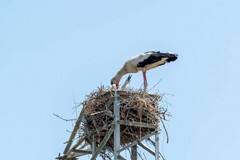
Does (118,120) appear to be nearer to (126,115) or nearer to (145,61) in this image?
(126,115)

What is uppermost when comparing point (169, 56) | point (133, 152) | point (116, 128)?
point (169, 56)

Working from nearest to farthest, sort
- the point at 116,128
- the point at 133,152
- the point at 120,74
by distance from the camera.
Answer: the point at 116,128 → the point at 133,152 → the point at 120,74

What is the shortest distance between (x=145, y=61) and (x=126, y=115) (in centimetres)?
282

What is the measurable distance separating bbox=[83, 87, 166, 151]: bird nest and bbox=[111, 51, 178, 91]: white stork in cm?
140

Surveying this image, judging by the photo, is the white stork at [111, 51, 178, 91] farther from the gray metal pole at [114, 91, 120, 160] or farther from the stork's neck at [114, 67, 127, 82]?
the gray metal pole at [114, 91, 120, 160]

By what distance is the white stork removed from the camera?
1733cm

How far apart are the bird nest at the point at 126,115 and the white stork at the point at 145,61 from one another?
1.40 meters

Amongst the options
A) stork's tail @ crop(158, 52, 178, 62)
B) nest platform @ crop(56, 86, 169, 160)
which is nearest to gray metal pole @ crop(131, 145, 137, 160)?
nest platform @ crop(56, 86, 169, 160)

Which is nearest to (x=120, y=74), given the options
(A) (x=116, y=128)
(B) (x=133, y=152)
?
(B) (x=133, y=152)

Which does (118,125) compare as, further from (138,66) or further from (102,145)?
(138,66)

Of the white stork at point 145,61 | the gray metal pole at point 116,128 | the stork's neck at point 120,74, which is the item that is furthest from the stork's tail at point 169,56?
the gray metal pole at point 116,128

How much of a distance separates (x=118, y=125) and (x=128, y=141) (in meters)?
0.88

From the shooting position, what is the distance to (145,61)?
1758 cm

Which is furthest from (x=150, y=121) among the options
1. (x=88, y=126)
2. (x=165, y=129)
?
(x=88, y=126)
